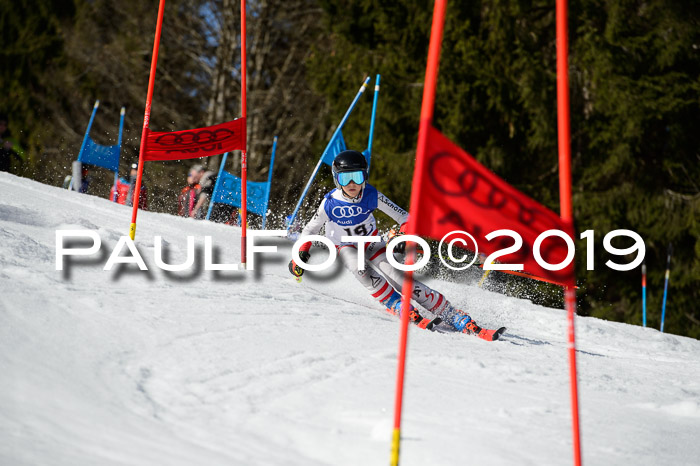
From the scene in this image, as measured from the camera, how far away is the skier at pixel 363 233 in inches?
222

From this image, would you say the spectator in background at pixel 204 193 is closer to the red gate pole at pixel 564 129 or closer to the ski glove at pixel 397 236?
the ski glove at pixel 397 236


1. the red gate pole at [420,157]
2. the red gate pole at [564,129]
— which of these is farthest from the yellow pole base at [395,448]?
the red gate pole at [564,129]

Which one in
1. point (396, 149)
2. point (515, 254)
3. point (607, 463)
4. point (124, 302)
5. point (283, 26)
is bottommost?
point (607, 463)

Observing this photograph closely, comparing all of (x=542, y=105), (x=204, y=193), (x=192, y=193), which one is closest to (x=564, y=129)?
(x=204, y=193)

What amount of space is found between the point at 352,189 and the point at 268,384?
94.3 inches

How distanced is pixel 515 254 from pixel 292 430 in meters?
1.21

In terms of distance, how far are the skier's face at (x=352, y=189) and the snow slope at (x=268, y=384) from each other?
32.5 inches

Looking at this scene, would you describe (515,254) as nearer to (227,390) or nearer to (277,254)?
(227,390)

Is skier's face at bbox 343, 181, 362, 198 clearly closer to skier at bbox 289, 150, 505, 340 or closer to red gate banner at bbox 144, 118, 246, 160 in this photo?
skier at bbox 289, 150, 505, 340

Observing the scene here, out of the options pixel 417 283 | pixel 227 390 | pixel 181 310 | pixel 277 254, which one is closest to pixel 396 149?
pixel 277 254

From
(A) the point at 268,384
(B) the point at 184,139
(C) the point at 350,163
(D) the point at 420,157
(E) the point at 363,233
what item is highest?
(B) the point at 184,139

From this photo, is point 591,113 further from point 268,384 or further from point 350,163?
point 268,384

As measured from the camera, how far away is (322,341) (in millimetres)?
4531

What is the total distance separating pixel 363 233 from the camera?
6012mm
